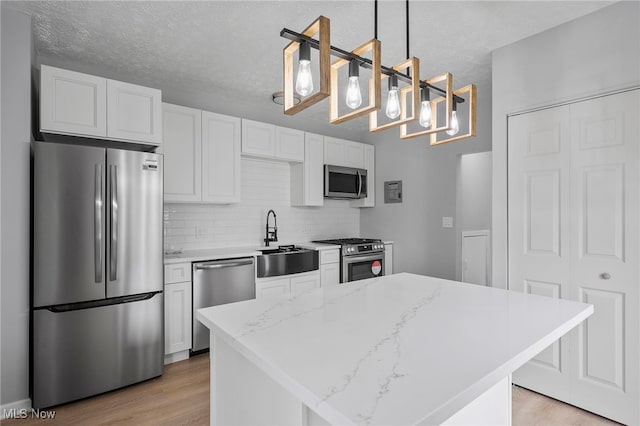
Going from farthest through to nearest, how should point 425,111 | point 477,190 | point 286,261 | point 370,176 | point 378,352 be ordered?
1. point 477,190
2. point 370,176
3. point 286,261
4. point 425,111
5. point 378,352

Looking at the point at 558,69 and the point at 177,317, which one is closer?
the point at 558,69

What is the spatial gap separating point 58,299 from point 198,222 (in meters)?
1.59

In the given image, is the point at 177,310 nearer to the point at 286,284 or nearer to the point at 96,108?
the point at 286,284

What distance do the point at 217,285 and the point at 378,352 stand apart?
8.34 feet

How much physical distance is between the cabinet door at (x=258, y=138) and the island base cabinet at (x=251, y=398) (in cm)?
272

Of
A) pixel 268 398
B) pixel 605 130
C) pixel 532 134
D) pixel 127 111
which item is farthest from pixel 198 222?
pixel 605 130

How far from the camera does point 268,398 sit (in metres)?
1.32

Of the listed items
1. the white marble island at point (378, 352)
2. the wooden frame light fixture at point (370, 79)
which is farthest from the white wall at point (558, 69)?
the wooden frame light fixture at point (370, 79)

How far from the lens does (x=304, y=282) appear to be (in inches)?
157

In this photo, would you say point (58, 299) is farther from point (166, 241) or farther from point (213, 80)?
point (213, 80)

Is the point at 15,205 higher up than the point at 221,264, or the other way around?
the point at 15,205

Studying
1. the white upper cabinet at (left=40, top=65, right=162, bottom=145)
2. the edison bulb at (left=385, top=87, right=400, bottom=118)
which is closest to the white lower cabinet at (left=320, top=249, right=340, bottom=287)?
the white upper cabinet at (left=40, top=65, right=162, bottom=145)

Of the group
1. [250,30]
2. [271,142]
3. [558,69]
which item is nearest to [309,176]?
[271,142]

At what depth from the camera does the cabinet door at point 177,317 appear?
3.04 metres
